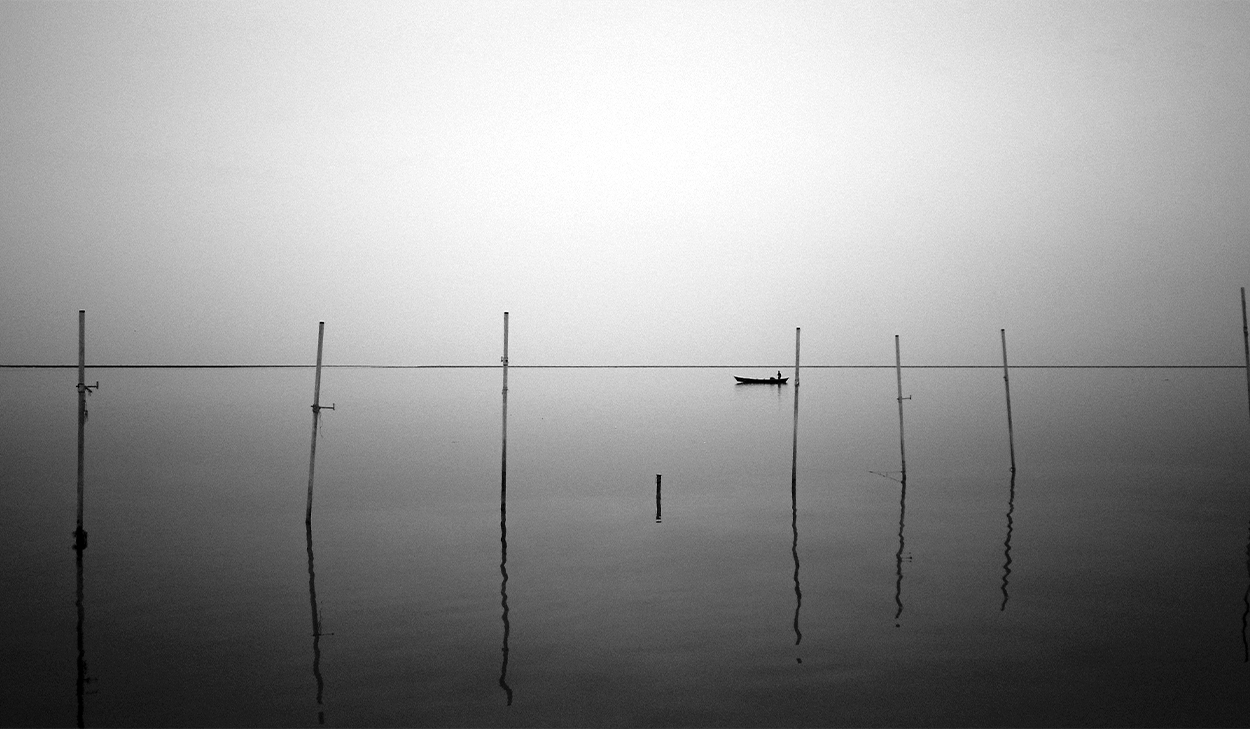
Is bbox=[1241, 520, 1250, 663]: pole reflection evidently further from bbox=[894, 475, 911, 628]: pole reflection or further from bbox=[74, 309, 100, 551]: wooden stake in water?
bbox=[74, 309, 100, 551]: wooden stake in water

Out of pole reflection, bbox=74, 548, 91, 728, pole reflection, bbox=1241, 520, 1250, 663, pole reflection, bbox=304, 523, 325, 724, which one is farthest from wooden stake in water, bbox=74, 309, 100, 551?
pole reflection, bbox=1241, 520, 1250, 663

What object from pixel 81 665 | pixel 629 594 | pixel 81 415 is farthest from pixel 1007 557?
pixel 81 415

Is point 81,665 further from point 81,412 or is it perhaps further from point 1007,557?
point 1007,557

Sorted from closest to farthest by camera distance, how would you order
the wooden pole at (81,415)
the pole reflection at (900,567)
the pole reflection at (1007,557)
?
the pole reflection at (900,567) → the pole reflection at (1007,557) → the wooden pole at (81,415)

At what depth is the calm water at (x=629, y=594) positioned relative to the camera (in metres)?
8.49

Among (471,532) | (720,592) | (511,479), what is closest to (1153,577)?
(720,592)

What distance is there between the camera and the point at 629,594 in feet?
40.7

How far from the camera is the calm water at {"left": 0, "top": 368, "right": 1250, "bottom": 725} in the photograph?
849cm

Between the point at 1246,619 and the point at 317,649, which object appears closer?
the point at 317,649

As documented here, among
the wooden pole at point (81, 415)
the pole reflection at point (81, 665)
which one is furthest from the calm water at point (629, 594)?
the wooden pole at point (81, 415)

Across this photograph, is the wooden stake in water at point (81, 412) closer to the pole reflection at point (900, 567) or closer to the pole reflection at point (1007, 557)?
the pole reflection at point (900, 567)

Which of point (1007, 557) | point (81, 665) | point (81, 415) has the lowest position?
point (81, 665)

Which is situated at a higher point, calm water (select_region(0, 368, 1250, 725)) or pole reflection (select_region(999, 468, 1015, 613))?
pole reflection (select_region(999, 468, 1015, 613))

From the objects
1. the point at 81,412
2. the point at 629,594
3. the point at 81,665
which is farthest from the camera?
the point at 81,412
